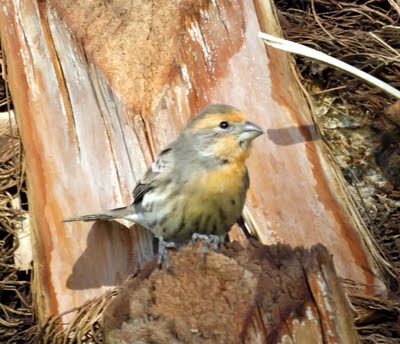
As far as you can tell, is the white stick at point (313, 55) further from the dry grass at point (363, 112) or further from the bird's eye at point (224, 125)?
the dry grass at point (363, 112)

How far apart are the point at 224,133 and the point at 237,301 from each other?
1.87 m

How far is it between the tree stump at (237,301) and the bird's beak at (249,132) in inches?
57.4

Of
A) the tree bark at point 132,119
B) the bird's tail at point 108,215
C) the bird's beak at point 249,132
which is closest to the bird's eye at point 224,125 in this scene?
the bird's beak at point 249,132

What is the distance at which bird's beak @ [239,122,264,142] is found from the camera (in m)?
5.82

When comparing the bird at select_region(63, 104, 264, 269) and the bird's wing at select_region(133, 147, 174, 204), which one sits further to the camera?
the bird's wing at select_region(133, 147, 174, 204)

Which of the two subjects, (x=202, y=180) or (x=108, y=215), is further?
(x=108, y=215)

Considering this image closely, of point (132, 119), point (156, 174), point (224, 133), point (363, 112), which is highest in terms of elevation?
point (132, 119)

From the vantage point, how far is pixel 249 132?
584 centimetres

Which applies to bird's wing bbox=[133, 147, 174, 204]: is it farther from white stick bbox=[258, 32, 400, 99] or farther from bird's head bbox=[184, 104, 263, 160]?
white stick bbox=[258, 32, 400, 99]

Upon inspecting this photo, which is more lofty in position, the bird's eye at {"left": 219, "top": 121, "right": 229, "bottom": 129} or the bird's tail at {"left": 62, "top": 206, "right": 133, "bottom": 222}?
the bird's eye at {"left": 219, "top": 121, "right": 229, "bottom": 129}

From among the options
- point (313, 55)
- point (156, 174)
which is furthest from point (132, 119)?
point (313, 55)

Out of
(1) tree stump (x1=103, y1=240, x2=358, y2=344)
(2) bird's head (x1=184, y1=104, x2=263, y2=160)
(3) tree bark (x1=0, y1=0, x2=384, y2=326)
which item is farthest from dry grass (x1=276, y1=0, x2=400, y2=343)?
(1) tree stump (x1=103, y1=240, x2=358, y2=344)

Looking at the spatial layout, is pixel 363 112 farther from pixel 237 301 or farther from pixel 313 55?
pixel 237 301

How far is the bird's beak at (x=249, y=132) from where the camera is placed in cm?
582
